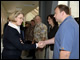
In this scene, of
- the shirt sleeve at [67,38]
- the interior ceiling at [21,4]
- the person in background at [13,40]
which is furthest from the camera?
the interior ceiling at [21,4]

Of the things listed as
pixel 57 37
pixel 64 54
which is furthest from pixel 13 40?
pixel 64 54

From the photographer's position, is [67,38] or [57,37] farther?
[57,37]

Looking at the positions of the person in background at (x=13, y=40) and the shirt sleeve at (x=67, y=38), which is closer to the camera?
the shirt sleeve at (x=67, y=38)

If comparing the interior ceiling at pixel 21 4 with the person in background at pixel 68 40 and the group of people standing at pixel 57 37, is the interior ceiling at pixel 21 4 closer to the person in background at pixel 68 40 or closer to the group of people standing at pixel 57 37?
the group of people standing at pixel 57 37

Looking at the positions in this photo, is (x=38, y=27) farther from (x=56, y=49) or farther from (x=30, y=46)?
(x=56, y=49)

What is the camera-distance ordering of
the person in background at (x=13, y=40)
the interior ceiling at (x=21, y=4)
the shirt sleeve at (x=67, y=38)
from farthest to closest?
the interior ceiling at (x=21, y=4), the person in background at (x=13, y=40), the shirt sleeve at (x=67, y=38)

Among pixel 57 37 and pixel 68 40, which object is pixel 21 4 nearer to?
pixel 57 37

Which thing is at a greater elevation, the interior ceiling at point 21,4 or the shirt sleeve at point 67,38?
the interior ceiling at point 21,4

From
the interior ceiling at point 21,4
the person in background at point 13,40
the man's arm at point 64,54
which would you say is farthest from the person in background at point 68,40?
the interior ceiling at point 21,4

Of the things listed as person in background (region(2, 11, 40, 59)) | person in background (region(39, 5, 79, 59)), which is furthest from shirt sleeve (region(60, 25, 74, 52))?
person in background (region(2, 11, 40, 59))

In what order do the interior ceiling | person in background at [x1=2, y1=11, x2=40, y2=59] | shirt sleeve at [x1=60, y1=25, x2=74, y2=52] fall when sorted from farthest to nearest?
the interior ceiling → person in background at [x1=2, y1=11, x2=40, y2=59] → shirt sleeve at [x1=60, y1=25, x2=74, y2=52]

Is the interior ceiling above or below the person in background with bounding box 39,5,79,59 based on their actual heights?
above

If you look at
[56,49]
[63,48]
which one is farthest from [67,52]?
[56,49]

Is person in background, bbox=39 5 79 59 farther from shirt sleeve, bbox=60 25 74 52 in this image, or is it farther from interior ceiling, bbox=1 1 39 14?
interior ceiling, bbox=1 1 39 14
